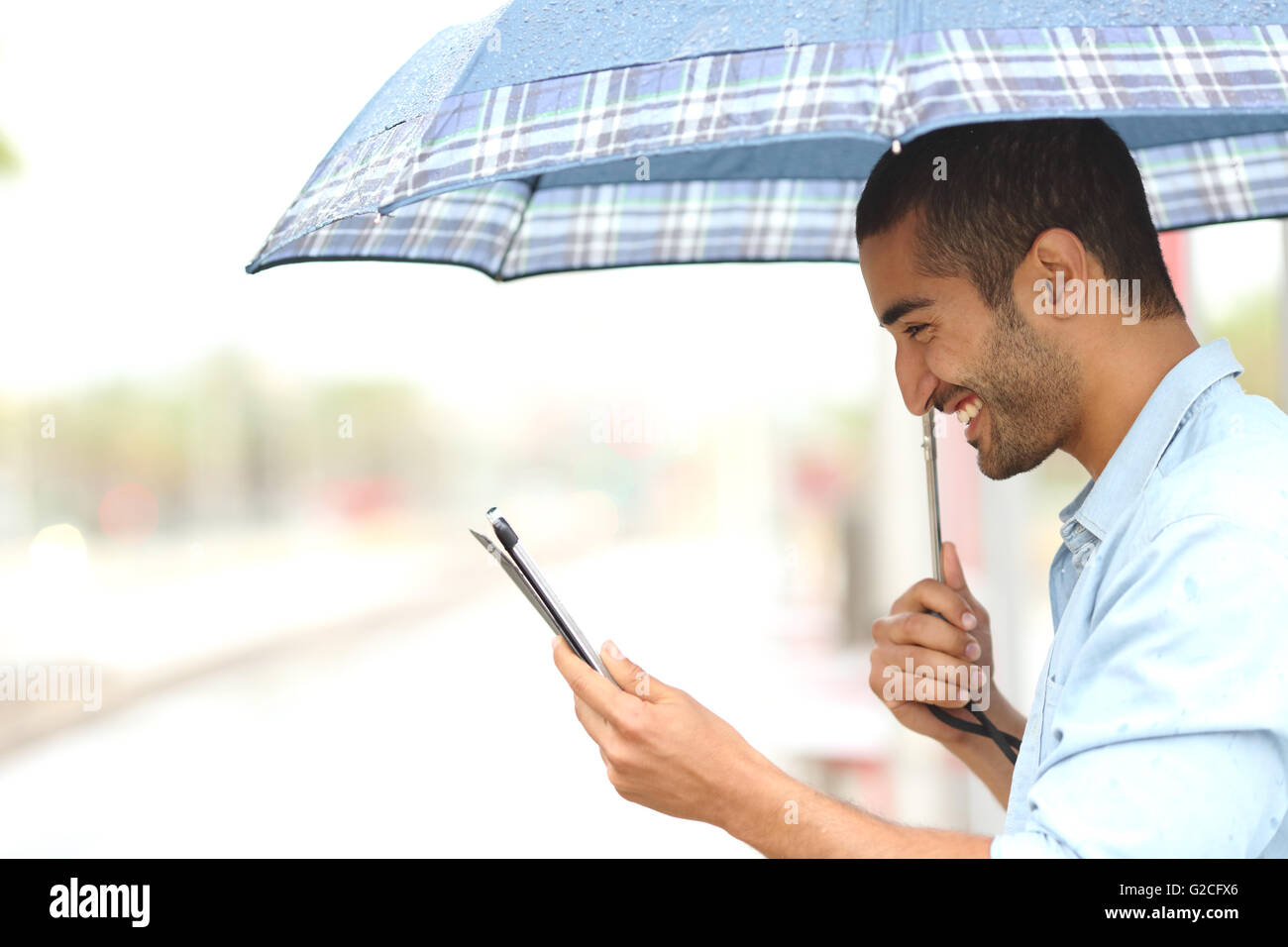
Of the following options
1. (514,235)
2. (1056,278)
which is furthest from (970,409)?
(514,235)

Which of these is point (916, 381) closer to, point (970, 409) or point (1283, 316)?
→ point (970, 409)

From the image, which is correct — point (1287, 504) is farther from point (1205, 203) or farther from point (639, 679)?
point (1205, 203)

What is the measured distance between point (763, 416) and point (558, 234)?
9.10m

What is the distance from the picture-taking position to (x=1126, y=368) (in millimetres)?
1504

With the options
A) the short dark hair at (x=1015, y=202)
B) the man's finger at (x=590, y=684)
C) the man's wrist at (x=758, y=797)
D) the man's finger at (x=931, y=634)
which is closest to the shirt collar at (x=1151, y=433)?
the short dark hair at (x=1015, y=202)

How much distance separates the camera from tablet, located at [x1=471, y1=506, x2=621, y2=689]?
137 cm

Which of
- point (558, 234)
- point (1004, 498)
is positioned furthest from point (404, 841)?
point (558, 234)

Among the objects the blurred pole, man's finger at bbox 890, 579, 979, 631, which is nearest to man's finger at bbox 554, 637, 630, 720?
man's finger at bbox 890, 579, 979, 631

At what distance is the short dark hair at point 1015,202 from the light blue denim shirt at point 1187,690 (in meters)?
0.33

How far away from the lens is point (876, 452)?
481 centimetres

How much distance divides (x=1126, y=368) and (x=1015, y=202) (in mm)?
251

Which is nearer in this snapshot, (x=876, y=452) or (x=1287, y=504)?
(x=1287, y=504)

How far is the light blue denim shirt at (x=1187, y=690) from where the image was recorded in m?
1.09

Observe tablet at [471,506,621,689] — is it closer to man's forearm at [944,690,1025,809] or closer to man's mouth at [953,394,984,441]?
man's mouth at [953,394,984,441]
